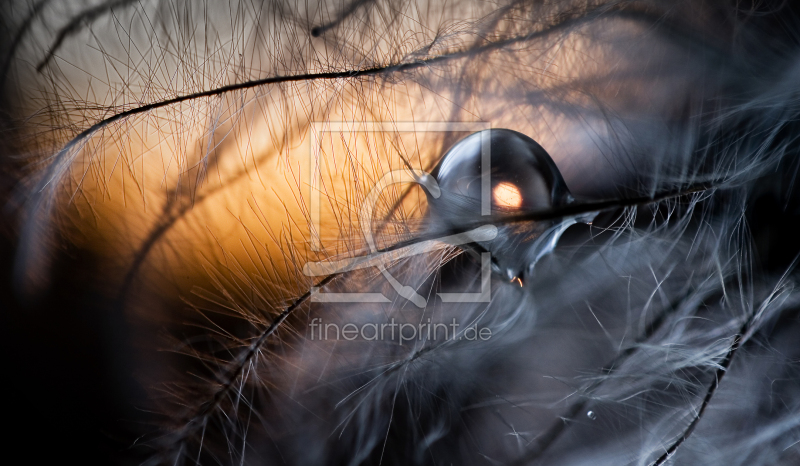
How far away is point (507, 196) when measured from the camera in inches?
15.2

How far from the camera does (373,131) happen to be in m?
0.47

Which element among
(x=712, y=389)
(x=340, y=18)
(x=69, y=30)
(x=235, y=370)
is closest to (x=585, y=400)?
(x=712, y=389)

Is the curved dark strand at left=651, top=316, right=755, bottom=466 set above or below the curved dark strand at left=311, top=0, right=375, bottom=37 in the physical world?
below

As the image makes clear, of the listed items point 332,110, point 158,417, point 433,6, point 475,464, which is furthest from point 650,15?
point 158,417

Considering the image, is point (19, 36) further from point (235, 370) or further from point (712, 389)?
point (712, 389)

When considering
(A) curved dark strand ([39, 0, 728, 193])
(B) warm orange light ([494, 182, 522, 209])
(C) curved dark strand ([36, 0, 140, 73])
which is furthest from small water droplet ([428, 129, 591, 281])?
(C) curved dark strand ([36, 0, 140, 73])

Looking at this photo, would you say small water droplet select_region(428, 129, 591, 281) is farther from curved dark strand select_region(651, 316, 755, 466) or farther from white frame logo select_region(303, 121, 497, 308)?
curved dark strand select_region(651, 316, 755, 466)

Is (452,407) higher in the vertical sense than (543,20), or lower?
lower

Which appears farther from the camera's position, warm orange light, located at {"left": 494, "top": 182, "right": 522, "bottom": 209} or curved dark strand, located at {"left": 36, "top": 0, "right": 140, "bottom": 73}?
curved dark strand, located at {"left": 36, "top": 0, "right": 140, "bottom": 73}

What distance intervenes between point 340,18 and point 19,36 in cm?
32

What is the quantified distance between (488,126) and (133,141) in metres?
0.34

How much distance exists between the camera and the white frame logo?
389mm

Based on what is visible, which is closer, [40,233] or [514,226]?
[514,226]

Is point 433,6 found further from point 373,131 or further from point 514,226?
point 514,226
